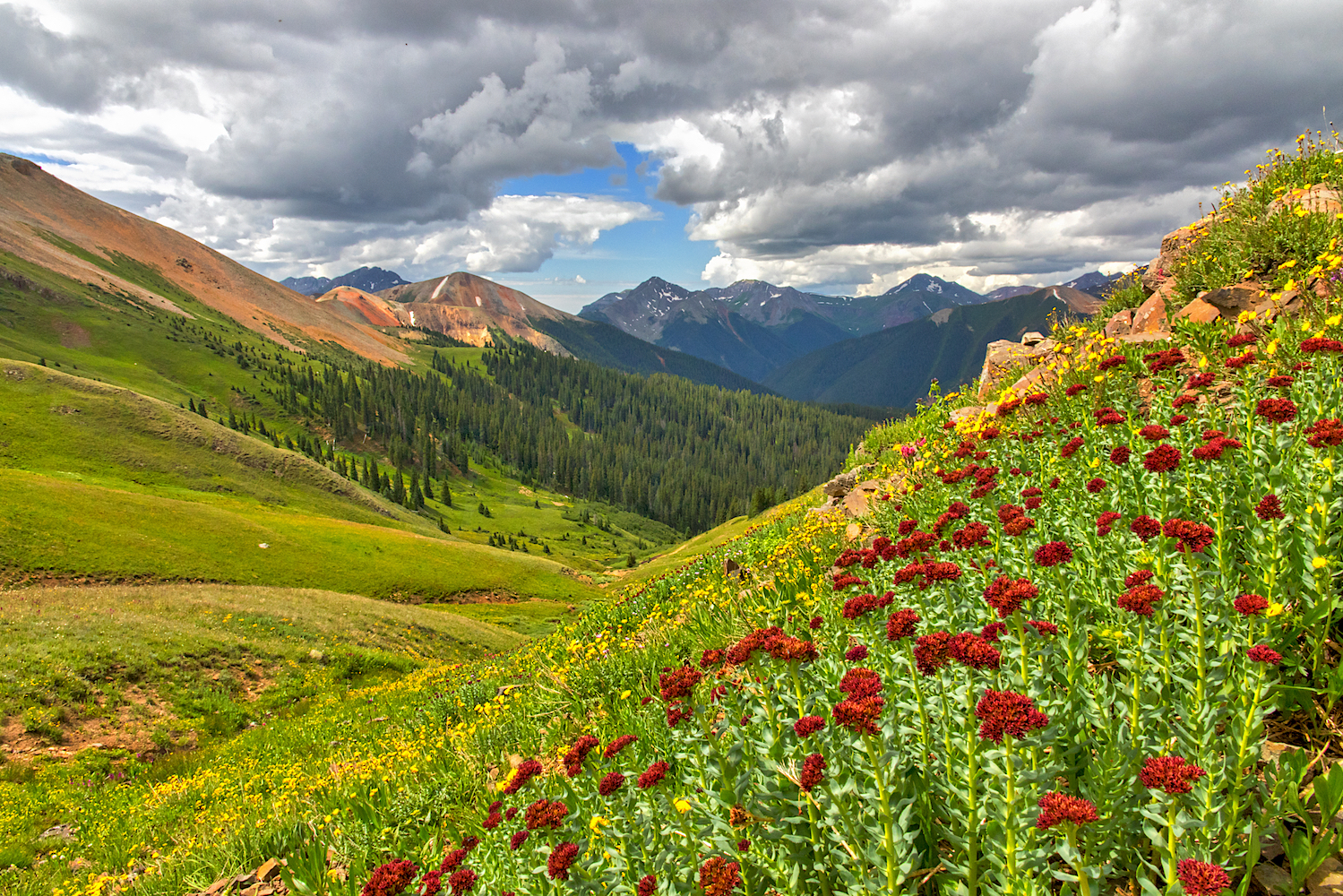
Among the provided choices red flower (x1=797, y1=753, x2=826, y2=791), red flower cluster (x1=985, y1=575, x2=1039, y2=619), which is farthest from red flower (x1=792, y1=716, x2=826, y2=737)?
red flower cluster (x1=985, y1=575, x2=1039, y2=619)

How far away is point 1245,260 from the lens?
11.4 metres

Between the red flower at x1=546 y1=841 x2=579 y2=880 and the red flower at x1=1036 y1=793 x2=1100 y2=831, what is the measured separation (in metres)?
2.31

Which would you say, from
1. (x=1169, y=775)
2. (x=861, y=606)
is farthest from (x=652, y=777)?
(x=1169, y=775)

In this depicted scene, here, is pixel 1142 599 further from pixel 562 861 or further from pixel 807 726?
pixel 562 861

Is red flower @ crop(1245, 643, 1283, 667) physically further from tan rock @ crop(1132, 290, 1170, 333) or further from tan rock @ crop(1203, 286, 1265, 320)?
tan rock @ crop(1132, 290, 1170, 333)

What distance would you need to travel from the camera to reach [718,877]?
2.98 meters

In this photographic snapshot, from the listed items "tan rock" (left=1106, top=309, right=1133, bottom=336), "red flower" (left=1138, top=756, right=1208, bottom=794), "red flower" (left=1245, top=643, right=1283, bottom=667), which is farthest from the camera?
"tan rock" (left=1106, top=309, right=1133, bottom=336)

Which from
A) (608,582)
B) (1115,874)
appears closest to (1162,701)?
(1115,874)

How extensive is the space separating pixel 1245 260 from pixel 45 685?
34446 mm

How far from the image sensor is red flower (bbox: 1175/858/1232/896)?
2.30 metres

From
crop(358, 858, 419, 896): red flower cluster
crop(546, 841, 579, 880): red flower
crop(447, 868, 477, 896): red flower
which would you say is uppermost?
crop(546, 841, 579, 880): red flower

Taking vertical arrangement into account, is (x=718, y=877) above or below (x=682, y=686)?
below

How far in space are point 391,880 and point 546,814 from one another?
4.07 ft

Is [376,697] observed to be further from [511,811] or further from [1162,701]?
[1162,701]
